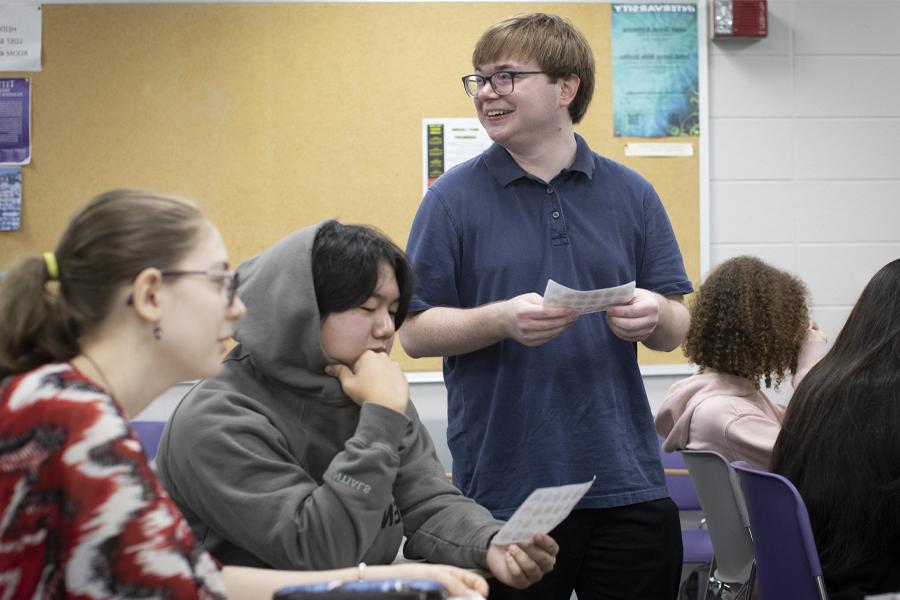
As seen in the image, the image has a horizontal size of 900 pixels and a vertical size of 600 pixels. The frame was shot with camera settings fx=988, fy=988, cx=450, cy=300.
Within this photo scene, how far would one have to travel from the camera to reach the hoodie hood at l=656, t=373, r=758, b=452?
265 cm

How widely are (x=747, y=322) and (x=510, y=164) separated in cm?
103

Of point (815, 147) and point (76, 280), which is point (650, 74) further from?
point (76, 280)

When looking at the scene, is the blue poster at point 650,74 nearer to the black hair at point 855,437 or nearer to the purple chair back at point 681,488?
the purple chair back at point 681,488

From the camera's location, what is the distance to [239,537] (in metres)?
1.45

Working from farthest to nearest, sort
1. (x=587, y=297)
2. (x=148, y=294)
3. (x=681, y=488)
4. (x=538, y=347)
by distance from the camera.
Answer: (x=681, y=488)
(x=538, y=347)
(x=587, y=297)
(x=148, y=294)

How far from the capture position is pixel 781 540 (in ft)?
5.75

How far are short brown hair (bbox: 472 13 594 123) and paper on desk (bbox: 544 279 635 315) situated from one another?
1.72 feet

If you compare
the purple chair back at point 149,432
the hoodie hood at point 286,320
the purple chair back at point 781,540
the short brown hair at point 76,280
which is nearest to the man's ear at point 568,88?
the hoodie hood at point 286,320

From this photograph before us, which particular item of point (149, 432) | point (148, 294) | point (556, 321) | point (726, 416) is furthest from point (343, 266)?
point (149, 432)

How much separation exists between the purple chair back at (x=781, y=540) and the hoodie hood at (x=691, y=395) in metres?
0.76

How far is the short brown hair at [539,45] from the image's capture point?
199 cm

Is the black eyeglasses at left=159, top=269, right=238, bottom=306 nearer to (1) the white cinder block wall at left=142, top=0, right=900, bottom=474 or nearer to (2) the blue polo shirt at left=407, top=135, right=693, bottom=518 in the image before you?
(2) the blue polo shirt at left=407, top=135, right=693, bottom=518

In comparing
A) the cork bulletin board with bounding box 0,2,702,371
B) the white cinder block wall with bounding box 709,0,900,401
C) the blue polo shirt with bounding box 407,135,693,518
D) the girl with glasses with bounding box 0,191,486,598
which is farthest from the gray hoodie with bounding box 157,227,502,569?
the white cinder block wall with bounding box 709,0,900,401

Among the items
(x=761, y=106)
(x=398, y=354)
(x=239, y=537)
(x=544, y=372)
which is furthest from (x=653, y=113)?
(x=239, y=537)
